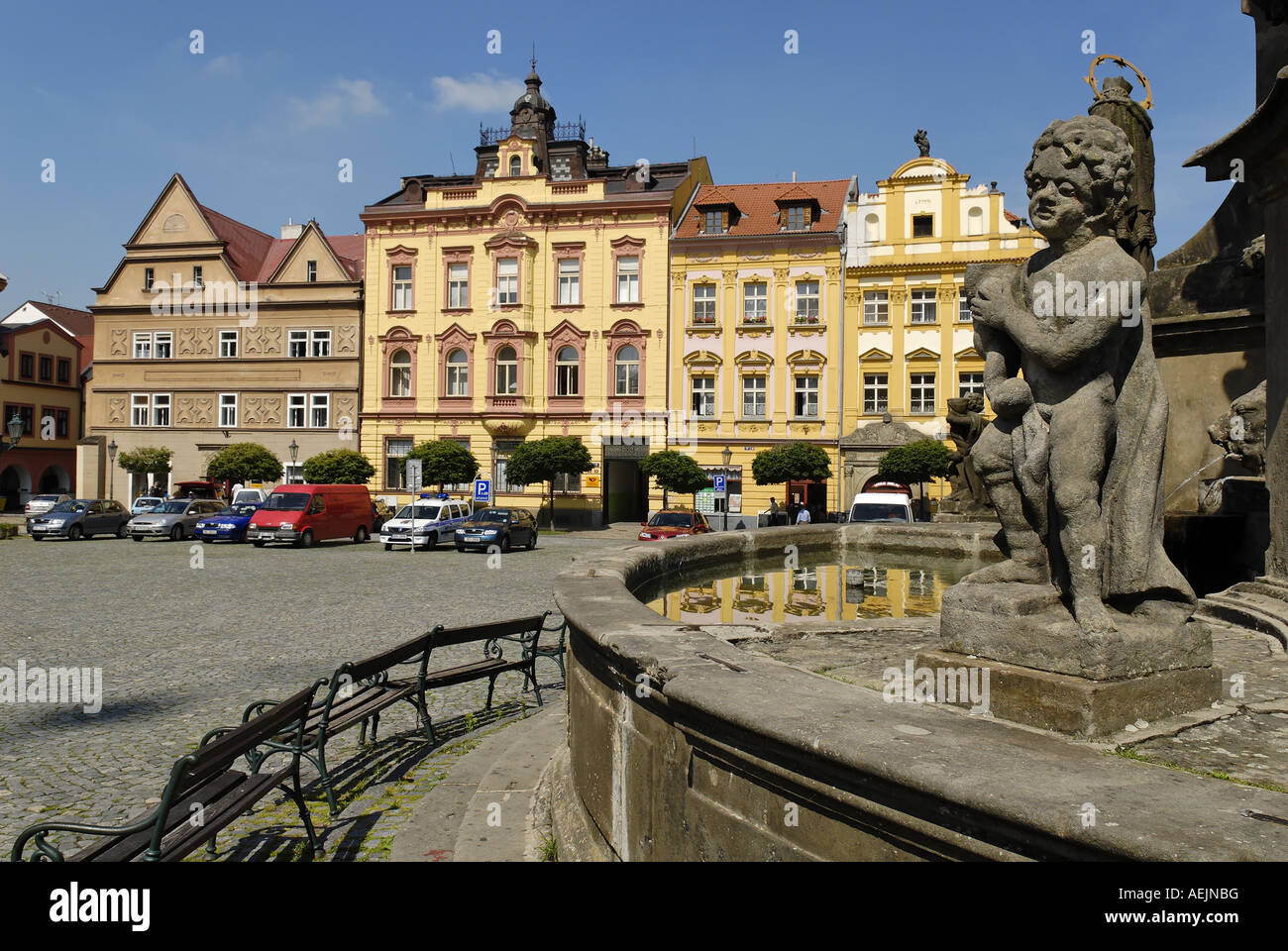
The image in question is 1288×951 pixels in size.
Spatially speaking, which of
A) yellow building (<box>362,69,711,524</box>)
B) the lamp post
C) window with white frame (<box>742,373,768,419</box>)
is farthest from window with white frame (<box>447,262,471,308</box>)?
the lamp post

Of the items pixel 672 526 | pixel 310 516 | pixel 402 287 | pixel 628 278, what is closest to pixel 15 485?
pixel 402 287

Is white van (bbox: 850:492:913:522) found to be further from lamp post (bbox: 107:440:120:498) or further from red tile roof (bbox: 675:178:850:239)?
lamp post (bbox: 107:440:120:498)

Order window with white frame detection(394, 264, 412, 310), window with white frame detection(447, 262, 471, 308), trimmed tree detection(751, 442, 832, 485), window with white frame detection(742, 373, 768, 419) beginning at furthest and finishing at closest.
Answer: window with white frame detection(394, 264, 412, 310) < window with white frame detection(447, 262, 471, 308) < window with white frame detection(742, 373, 768, 419) < trimmed tree detection(751, 442, 832, 485)

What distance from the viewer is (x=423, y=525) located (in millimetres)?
26719

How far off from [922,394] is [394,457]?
74.4 ft

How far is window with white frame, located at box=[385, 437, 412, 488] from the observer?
42.1 metres

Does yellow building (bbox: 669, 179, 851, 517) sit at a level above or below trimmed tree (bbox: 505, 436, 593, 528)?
above

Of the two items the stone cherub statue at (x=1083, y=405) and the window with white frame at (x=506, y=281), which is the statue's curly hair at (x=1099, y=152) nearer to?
the stone cherub statue at (x=1083, y=405)

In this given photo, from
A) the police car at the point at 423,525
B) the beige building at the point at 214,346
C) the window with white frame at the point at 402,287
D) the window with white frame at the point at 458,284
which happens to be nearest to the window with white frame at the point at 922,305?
the window with white frame at the point at 458,284

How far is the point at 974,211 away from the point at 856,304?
5.51 meters

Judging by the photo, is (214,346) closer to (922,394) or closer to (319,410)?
(319,410)

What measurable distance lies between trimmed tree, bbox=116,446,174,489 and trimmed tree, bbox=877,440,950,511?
31791 mm
